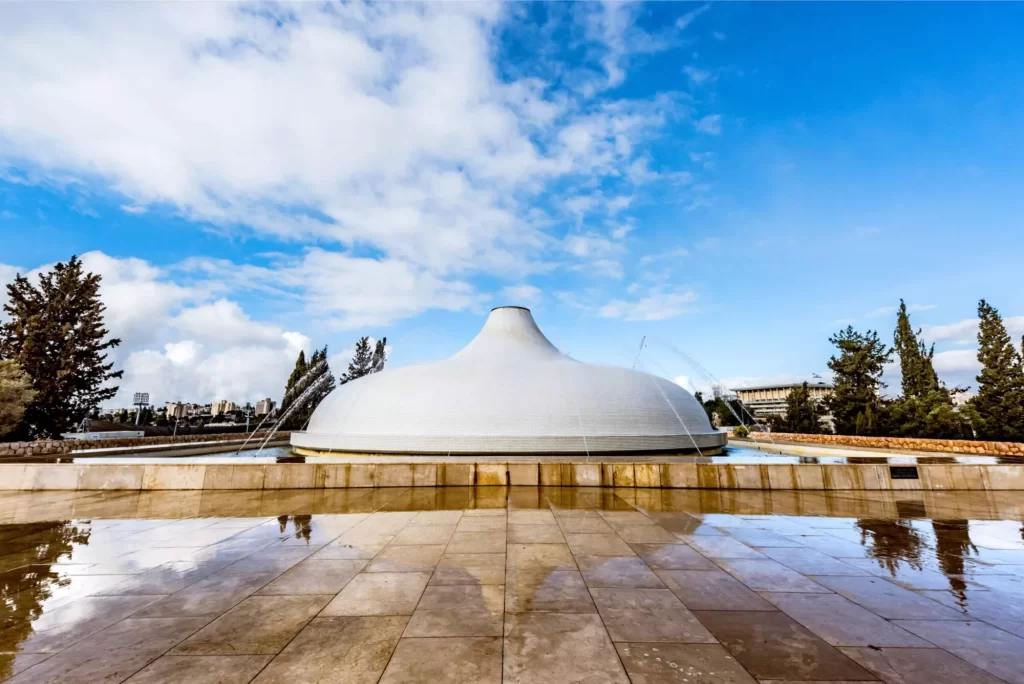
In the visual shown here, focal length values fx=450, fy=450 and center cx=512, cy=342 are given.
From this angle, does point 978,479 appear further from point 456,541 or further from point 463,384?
point 463,384

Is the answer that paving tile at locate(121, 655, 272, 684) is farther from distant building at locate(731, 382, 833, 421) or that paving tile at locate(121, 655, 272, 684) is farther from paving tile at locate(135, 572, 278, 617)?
distant building at locate(731, 382, 833, 421)

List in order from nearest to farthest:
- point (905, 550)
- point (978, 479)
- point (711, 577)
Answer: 1. point (711, 577)
2. point (905, 550)
3. point (978, 479)

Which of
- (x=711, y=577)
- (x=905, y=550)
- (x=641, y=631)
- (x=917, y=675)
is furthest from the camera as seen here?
(x=905, y=550)

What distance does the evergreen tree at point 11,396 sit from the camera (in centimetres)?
2317

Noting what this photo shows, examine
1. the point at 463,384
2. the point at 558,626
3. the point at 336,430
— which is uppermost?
the point at 463,384

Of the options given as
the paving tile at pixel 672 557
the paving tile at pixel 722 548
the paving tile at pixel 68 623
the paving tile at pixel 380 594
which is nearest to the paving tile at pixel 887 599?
the paving tile at pixel 722 548

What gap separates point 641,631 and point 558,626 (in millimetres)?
711

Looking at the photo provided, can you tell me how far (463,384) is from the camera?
22.5m

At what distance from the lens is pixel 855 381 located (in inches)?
1618

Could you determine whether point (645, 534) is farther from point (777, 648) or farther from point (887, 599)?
point (777, 648)

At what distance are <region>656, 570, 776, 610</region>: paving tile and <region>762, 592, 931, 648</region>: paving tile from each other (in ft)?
0.70

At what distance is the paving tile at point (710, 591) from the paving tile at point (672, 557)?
0.63 feet

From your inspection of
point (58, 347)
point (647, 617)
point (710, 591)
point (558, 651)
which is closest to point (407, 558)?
point (558, 651)

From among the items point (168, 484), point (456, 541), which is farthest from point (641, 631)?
point (168, 484)
